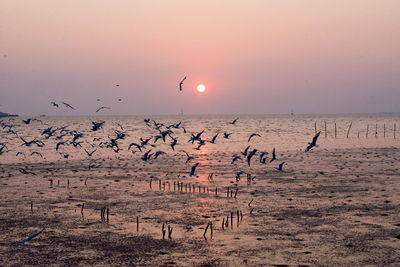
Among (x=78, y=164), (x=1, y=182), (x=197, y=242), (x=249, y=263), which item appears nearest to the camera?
(x=249, y=263)

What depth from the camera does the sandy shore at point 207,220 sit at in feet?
49.1

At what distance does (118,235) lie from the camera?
57.6 ft

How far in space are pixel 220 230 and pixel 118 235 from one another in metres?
4.18

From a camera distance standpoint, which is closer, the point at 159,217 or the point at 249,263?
the point at 249,263

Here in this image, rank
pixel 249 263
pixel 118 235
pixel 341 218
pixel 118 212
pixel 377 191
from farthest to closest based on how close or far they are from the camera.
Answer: pixel 377 191, pixel 118 212, pixel 341 218, pixel 118 235, pixel 249 263

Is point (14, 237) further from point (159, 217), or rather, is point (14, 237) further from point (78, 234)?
point (159, 217)

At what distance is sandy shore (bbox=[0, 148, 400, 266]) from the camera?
15.0 m

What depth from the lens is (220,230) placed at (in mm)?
17891

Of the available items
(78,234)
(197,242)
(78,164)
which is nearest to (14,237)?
(78,234)

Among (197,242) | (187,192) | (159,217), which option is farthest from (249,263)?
(187,192)

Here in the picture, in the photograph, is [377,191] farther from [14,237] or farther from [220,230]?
[14,237]

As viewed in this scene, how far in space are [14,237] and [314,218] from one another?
42.4ft

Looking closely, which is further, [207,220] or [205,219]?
[205,219]

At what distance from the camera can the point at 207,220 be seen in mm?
19719
